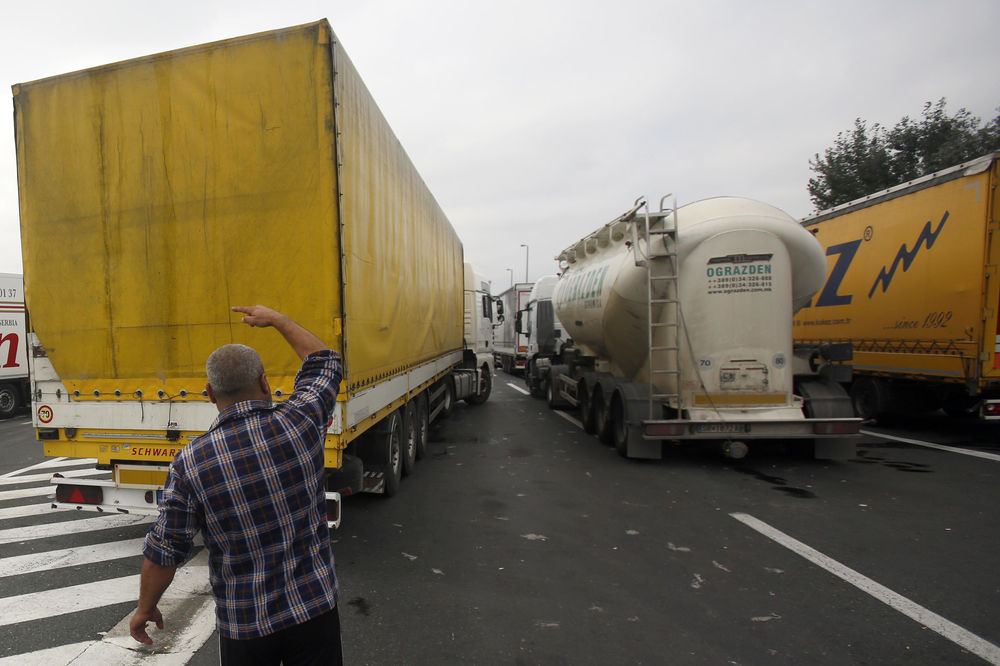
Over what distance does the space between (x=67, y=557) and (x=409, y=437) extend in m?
3.56

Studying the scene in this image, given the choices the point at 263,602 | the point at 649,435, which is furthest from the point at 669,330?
the point at 263,602

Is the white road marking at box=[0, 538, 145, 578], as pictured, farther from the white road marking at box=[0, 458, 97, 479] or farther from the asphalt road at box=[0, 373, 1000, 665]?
the white road marking at box=[0, 458, 97, 479]

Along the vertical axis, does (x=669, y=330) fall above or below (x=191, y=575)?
above

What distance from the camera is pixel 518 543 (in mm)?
4930

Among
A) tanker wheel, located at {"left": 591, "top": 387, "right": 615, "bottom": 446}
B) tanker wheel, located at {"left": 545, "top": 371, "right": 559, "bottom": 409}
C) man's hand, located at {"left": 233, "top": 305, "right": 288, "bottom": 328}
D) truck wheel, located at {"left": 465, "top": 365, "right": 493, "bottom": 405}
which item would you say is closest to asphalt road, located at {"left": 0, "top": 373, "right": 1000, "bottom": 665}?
tanker wheel, located at {"left": 591, "top": 387, "right": 615, "bottom": 446}

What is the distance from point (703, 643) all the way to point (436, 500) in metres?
3.53

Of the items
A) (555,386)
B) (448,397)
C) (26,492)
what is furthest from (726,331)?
(26,492)

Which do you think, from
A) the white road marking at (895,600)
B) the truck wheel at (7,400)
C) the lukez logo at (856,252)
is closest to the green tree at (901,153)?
the lukez logo at (856,252)

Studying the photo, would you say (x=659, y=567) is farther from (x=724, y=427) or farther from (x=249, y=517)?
(x=249, y=517)

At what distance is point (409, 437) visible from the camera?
7.12 meters

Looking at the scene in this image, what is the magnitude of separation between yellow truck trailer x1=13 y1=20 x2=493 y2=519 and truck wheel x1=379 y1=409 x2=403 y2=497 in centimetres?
104

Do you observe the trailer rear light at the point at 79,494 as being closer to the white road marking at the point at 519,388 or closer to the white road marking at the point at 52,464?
the white road marking at the point at 52,464

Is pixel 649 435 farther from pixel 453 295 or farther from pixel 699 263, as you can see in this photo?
pixel 453 295

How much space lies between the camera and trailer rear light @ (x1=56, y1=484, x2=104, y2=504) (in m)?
4.43
